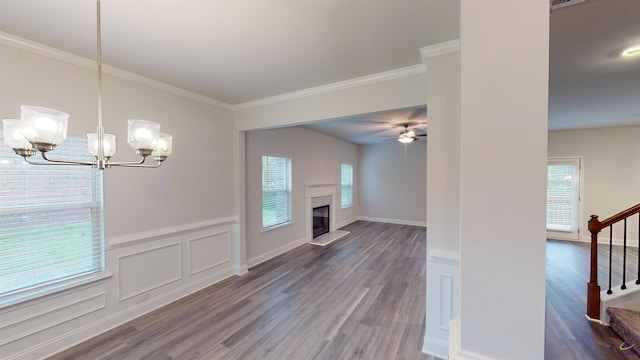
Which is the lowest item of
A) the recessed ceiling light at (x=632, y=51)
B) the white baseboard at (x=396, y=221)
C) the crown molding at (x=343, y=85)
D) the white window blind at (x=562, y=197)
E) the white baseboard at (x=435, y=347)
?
the white baseboard at (x=435, y=347)

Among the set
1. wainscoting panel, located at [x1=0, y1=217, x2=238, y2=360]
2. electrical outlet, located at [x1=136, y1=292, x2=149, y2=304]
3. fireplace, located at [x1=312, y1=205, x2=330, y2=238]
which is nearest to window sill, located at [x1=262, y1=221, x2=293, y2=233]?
wainscoting panel, located at [x1=0, y1=217, x2=238, y2=360]

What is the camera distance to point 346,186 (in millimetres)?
7949

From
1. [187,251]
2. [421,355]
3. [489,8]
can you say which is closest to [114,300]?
[187,251]

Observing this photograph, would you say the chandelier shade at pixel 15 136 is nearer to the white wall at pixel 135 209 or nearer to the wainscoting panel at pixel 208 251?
the white wall at pixel 135 209

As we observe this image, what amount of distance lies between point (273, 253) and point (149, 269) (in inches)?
86.9

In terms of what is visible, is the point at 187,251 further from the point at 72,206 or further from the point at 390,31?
the point at 390,31

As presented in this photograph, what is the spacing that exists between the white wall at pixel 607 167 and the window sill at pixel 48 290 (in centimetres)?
858

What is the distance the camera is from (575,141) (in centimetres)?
566

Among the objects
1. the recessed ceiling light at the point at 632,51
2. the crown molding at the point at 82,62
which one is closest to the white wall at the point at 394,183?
the recessed ceiling light at the point at 632,51

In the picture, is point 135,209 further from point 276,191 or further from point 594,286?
point 594,286

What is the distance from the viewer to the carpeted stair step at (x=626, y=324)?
2.25 metres

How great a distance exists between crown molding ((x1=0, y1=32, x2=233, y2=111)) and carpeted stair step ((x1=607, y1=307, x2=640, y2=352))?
17.2 ft

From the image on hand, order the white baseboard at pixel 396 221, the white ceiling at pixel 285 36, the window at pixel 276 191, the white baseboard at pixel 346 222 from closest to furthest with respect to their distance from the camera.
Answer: the white ceiling at pixel 285 36 → the window at pixel 276 191 → the white baseboard at pixel 346 222 → the white baseboard at pixel 396 221

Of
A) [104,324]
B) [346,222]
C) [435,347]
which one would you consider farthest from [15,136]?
[346,222]
